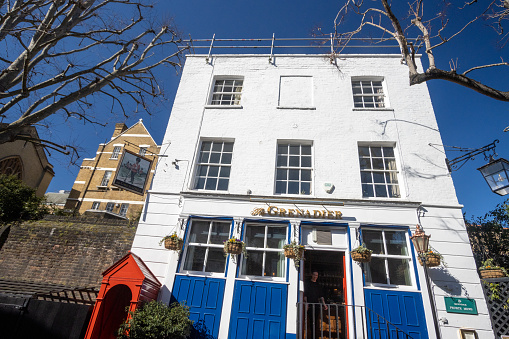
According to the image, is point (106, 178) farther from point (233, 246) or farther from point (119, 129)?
point (233, 246)

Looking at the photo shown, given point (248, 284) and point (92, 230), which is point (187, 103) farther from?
point (248, 284)

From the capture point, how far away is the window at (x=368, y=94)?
455 inches

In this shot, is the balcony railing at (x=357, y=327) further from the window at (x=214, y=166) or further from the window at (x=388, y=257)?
the window at (x=214, y=166)

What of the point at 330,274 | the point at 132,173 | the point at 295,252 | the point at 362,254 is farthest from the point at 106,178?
the point at 362,254

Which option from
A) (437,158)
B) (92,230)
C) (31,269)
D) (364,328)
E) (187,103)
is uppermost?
(187,103)

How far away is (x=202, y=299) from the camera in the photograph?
7.96 m

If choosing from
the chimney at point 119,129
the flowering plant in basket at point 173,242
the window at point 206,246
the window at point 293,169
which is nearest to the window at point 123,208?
the chimney at point 119,129

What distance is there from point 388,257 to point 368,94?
6745 mm

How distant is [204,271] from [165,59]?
7817 mm

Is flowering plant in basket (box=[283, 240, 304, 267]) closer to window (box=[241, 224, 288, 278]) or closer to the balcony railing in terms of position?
window (box=[241, 224, 288, 278])

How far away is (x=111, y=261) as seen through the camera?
9133 millimetres

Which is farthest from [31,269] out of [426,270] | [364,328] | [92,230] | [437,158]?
[437,158]

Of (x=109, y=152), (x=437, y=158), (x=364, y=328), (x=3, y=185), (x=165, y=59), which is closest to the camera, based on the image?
(x=364, y=328)

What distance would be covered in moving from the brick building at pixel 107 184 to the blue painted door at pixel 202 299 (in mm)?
17147
